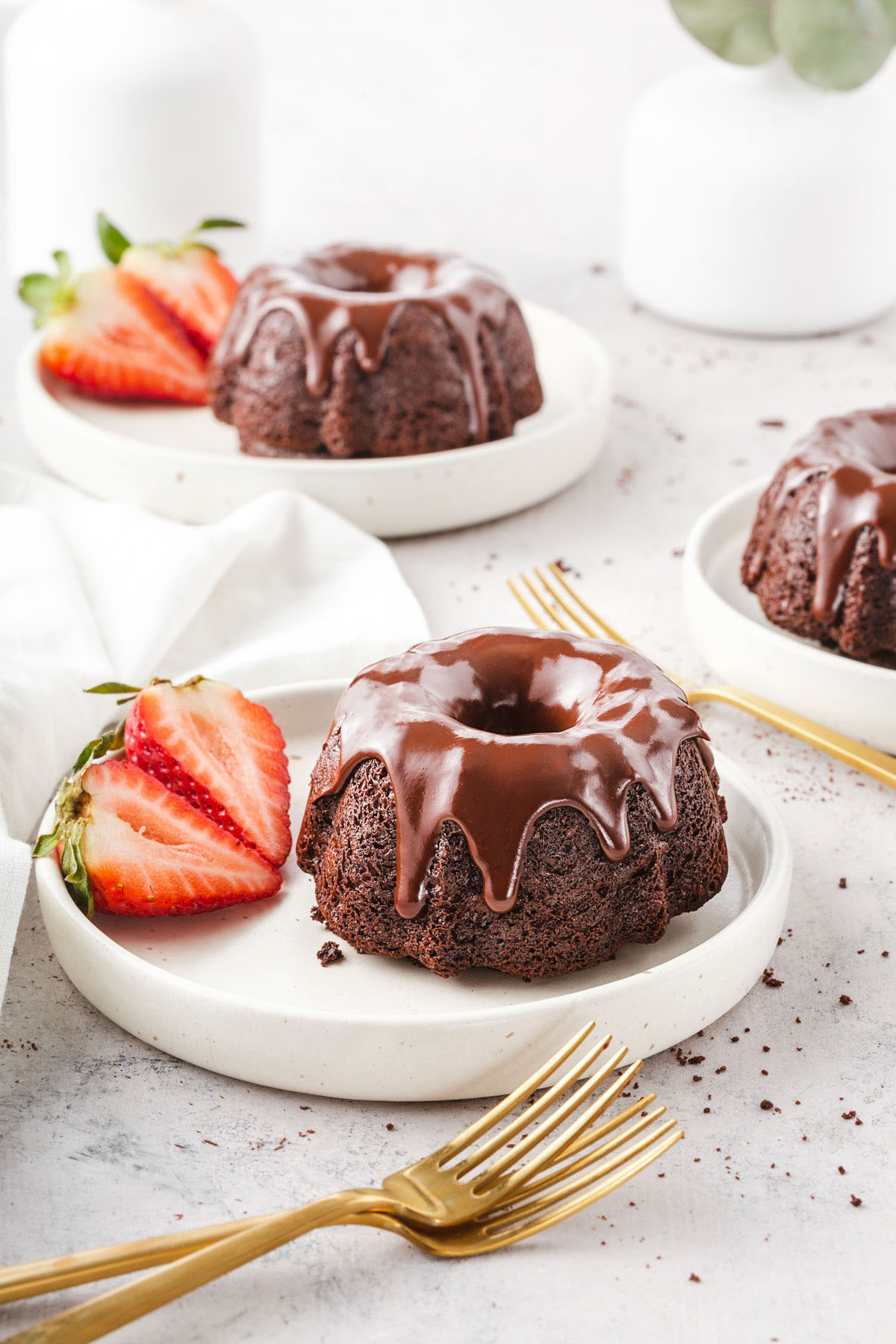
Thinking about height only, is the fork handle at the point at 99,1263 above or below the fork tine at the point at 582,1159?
above

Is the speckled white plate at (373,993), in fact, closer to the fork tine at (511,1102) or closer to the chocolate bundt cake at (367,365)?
the fork tine at (511,1102)

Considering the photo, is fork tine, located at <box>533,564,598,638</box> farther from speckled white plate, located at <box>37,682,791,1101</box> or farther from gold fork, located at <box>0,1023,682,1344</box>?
gold fork, located at <box>0,1023,682,1344</box>

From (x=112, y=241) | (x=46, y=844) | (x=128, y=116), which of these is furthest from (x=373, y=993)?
(x=128, y=116)

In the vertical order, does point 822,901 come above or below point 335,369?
below

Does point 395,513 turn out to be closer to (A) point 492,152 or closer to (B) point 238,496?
(B) point 238,496

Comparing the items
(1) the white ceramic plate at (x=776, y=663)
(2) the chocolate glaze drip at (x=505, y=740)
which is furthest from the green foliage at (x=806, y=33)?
(2) the chocolate glaze drip at (x=505, y=740)

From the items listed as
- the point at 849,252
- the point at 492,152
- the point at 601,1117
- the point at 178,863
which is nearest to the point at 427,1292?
the point at 601,1117
